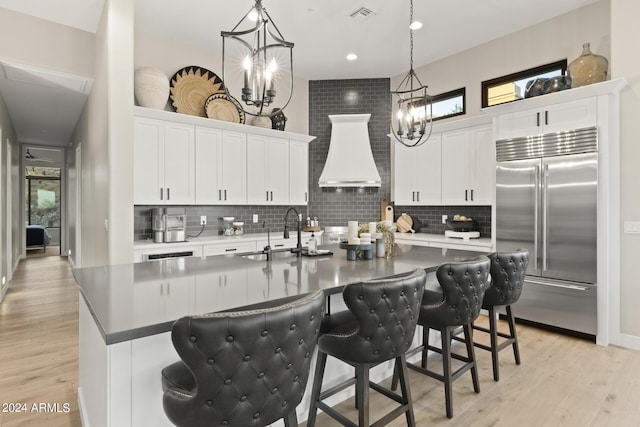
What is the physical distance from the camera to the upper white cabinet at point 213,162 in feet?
13.7

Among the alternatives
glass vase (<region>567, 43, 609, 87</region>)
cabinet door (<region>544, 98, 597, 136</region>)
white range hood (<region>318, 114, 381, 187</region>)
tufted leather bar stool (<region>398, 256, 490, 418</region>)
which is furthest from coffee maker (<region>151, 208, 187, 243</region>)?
glass vase (<region>567, 43, 609, 87</region>)

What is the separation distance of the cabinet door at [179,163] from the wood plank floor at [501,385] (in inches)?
71.6

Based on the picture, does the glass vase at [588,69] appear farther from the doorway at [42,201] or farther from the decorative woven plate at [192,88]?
the doorway at [42,201]

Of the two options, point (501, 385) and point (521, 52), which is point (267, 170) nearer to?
point (521, 52)

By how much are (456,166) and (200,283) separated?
Answer: 4076 millimetres

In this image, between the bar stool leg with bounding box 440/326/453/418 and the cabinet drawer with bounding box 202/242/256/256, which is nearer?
the bar stool leg with bounding box 440/326/453/418

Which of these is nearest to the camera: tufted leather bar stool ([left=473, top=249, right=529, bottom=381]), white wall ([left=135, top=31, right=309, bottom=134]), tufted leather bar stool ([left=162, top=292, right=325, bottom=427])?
tufted leather bar stool ([left=162, top=292, right=325, bottom=427])

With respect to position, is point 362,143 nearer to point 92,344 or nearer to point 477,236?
point 477,236

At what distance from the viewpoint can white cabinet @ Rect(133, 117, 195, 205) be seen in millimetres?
4125

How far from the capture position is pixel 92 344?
1.84 meters

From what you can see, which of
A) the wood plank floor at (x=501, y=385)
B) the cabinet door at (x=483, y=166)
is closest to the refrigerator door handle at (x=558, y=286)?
the wood plank floor at (x=501, y=385)

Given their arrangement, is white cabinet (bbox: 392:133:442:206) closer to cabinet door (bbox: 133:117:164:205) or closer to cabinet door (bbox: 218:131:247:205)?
cabinet door (bbox: 218:131:247:205)

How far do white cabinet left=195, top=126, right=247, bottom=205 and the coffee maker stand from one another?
18.4 inches

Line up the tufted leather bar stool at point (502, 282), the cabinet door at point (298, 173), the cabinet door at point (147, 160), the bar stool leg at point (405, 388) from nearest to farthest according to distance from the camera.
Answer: the bar stool leg at point (405, 388) → the tufted leather bar stool at point (502, 282) → the cabinet door at point (147, 160) → the cabinet door at point (298, 173)
